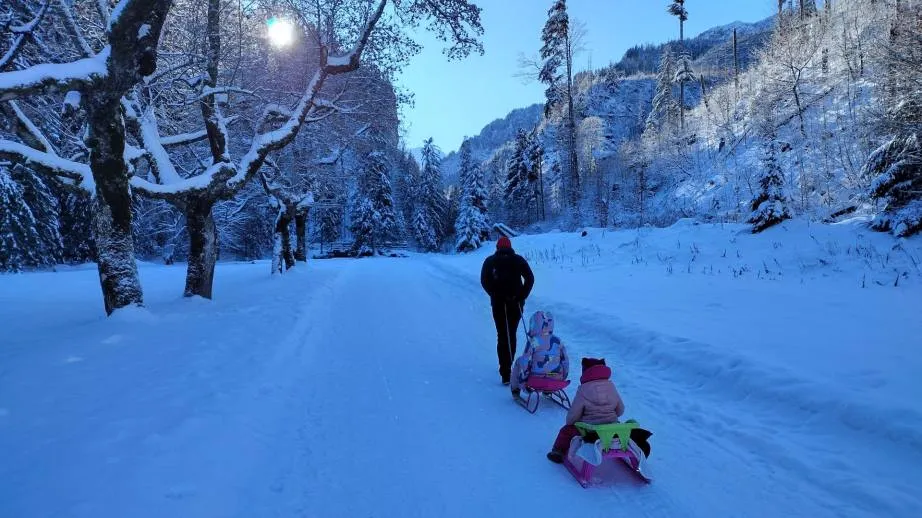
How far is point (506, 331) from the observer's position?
6480 mm

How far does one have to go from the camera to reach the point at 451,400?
568 centimetres

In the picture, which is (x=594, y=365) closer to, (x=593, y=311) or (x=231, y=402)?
(x=231, y=402)

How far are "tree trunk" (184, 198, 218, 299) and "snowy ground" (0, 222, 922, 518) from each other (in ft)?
1.90

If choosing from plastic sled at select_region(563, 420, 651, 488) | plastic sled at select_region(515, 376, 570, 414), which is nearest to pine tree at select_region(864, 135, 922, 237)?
plastic sled at select_region(515, 376, 570, 414)

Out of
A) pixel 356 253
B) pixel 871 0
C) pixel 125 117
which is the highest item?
pixel 871 0

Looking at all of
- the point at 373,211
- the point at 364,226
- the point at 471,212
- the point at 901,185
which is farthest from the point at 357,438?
the point at 364,226

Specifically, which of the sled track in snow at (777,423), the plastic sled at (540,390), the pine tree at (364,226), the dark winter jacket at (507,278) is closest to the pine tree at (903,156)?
the sled track in snow at (777,423)

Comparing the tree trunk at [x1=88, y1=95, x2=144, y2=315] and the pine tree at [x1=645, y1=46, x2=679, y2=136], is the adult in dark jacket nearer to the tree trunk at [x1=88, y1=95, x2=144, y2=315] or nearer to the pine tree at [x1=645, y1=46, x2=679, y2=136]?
the tree trunk at [x1=88, y1=95, x2=144, y2=315]

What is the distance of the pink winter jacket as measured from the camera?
161 inches

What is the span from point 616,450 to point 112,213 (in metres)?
9.47

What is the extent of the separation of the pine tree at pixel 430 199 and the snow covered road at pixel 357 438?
48.5m

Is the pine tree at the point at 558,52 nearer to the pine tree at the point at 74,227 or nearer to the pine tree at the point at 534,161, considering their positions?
the pine tree at the point at 534,161

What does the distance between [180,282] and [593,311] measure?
1461 centimetres

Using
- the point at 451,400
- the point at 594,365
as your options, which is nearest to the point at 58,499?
the point at 451,400
